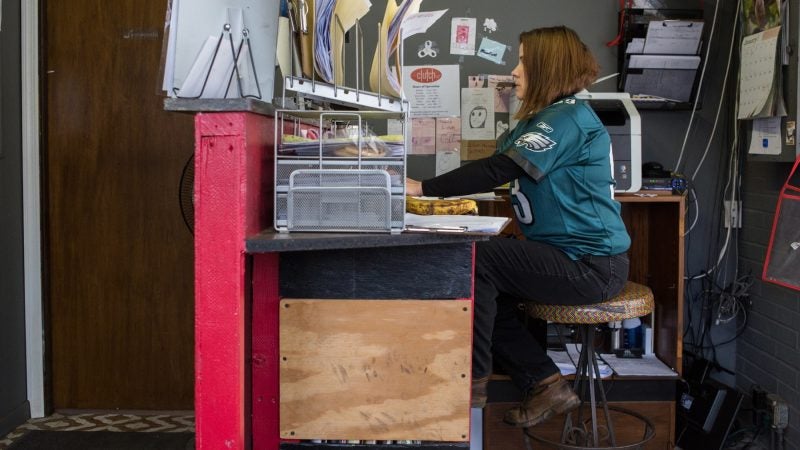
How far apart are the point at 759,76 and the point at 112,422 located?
269 centimetres

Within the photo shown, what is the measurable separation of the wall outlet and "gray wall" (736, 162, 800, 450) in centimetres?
3

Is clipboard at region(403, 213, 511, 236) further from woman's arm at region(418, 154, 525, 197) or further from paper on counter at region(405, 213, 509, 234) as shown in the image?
woman's arm at region(418, 154, 525, 197)

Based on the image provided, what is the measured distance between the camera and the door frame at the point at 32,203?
324cm

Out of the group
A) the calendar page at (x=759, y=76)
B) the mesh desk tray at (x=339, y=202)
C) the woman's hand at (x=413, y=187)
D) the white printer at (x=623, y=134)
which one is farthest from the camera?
the white printer at (x=623, y=134)

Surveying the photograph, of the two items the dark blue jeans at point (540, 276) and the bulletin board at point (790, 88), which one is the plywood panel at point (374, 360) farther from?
the bulletin board at point (790, 88)

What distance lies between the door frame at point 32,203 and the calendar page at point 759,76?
261cm

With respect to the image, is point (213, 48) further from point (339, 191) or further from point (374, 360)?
Answer: point (374, 360)

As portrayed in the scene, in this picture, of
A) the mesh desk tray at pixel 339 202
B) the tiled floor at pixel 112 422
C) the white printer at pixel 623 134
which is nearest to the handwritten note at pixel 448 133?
the white printer at pixel 623 134

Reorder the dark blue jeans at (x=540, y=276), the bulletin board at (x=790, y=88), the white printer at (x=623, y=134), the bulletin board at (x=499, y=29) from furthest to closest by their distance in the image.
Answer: the bulletin board at (x=499, y=29) → the white printer at (x=623, y=134) → the bulletin board at (x=790, y=88) → the dark blue jeans at (x=540, y=276)

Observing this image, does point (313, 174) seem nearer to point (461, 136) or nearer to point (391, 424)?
point (391, 424)

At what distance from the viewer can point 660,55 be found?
134 inches

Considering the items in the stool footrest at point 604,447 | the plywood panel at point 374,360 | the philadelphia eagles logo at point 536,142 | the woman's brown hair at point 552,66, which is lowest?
the stool footrest at point 604,447

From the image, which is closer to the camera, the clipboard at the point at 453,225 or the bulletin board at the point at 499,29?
the clipboard at the point at 453,225

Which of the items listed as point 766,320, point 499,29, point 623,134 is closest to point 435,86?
point 499,29
